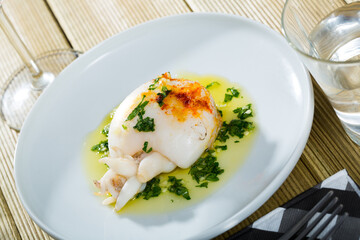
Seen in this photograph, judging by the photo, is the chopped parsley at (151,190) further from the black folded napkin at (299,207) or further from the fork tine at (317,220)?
the fork tine at (317,220)

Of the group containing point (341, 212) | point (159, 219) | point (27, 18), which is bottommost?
point (341, 212)

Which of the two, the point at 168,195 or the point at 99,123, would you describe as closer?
the point at 168,195

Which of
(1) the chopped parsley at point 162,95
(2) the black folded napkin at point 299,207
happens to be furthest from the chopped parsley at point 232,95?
(2) the black folded napkin at point 299,207

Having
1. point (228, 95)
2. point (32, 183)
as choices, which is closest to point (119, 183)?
point (32, 183)

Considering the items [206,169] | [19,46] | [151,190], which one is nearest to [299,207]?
[206,169]

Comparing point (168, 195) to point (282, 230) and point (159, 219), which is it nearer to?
point (159, 219)
